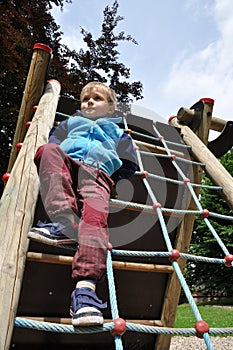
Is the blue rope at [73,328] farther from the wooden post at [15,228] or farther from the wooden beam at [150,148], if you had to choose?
the wooden beam at [150,148]

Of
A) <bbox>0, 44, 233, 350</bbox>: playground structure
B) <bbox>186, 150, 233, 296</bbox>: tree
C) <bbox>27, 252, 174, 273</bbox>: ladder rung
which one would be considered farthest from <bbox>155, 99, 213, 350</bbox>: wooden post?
<bbox>186, 150, 233, 296</bbox>: tree

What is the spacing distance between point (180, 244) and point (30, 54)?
3.30m

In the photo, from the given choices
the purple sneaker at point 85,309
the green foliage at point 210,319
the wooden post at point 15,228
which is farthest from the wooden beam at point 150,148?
the green foliage at point 210,319

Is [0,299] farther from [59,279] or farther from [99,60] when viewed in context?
[99,60]

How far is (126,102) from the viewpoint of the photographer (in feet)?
19.1

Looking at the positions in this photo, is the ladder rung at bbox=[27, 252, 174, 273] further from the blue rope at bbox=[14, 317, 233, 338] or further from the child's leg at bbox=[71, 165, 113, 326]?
the blue rope at bbox=[14, 317, 233, 338]

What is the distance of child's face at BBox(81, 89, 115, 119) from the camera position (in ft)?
6.63

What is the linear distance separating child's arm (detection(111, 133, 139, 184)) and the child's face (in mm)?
224

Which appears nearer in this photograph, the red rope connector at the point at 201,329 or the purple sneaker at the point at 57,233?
the red rope connector at the point at 201,329

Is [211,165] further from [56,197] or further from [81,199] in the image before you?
[56,197]

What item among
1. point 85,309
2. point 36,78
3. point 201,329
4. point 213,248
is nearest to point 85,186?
point 85,309

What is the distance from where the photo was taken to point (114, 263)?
5.17 feet

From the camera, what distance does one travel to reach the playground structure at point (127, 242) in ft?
3.44

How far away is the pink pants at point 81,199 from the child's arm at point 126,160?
252mm
